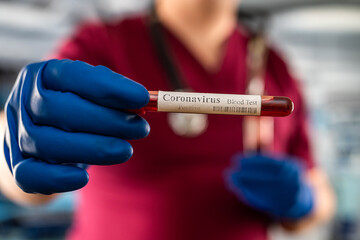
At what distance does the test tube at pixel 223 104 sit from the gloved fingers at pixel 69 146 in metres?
0.07

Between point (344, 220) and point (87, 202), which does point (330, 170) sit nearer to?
point (344, 220)

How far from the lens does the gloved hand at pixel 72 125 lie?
283mm

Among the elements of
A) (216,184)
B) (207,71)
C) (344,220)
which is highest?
(207,71)

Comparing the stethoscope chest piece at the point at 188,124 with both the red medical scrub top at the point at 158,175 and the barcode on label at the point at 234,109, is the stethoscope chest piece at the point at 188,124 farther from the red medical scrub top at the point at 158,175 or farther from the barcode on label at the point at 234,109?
the barcode on label at the point at 234,109

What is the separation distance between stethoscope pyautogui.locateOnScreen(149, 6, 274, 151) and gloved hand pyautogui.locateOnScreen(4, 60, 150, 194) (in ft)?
0.64

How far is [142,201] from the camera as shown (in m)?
0.54

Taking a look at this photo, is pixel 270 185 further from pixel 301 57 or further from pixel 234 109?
pixel 301 57

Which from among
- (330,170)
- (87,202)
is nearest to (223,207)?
(87,202)

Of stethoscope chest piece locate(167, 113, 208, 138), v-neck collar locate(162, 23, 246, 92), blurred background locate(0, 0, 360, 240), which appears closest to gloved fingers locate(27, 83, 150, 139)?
stethoscope chest piece locate(167, 113, 208, 138)

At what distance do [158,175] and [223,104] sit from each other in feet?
1.04

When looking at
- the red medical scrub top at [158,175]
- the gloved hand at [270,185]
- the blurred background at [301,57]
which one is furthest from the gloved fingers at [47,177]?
the blurred background at [301,57]

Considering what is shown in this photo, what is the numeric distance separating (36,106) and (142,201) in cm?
30

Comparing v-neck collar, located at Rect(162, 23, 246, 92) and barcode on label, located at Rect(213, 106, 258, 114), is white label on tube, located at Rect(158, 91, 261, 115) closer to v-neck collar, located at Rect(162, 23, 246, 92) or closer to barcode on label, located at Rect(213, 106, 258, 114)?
barcode on label, located at Rect(213, 106, 258, 114)

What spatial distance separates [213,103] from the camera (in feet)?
0.84
